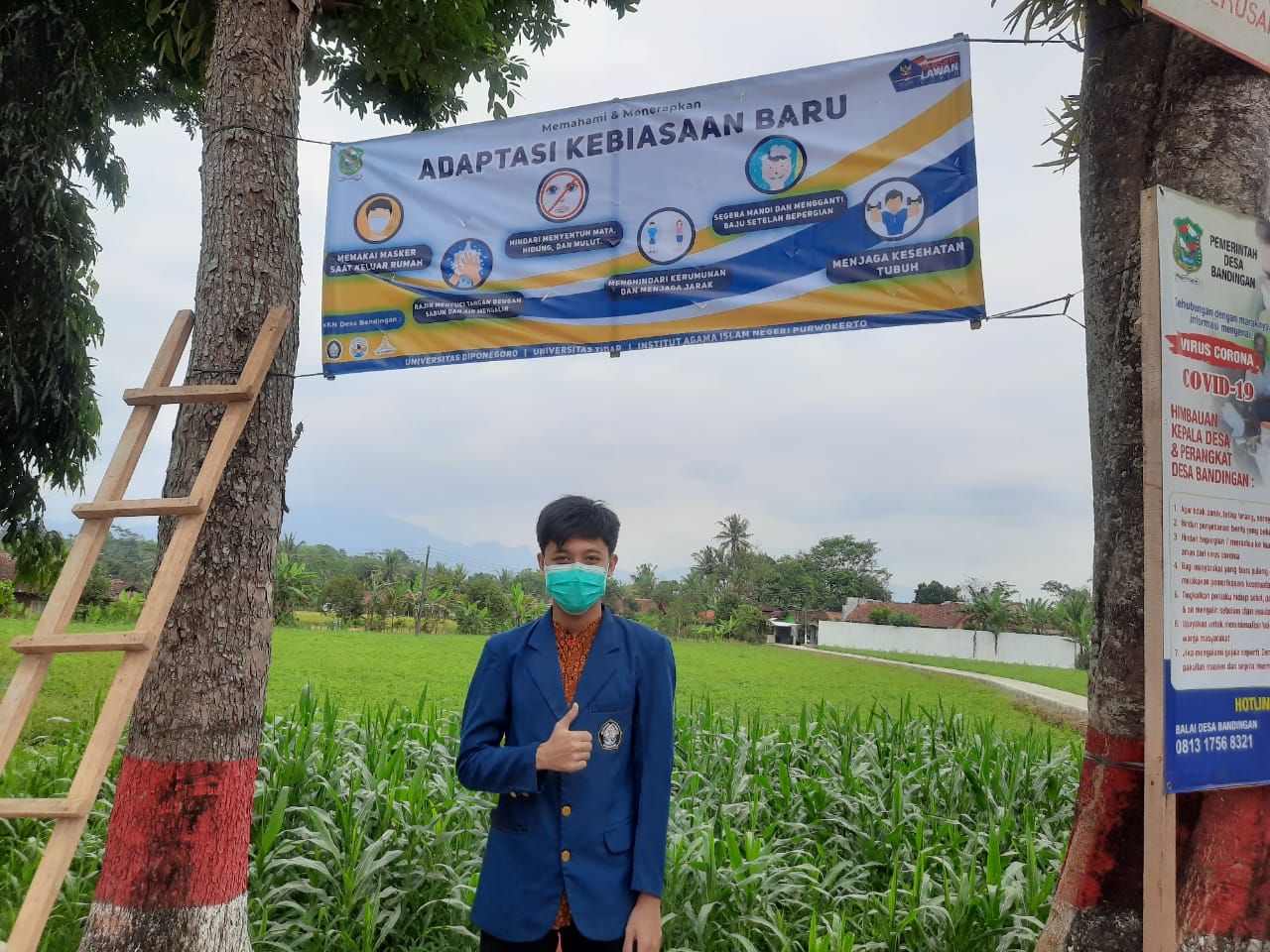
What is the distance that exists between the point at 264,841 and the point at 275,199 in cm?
240

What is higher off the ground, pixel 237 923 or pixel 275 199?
pixel 275 199

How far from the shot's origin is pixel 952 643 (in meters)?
35.1

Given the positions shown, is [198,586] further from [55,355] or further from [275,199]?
[55,355]

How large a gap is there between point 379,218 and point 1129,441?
11.7ft

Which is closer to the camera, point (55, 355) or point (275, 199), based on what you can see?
point (275, 199)

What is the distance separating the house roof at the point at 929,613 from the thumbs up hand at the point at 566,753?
38463mm

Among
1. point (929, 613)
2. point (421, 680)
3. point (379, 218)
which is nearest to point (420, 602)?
point (421, 680)

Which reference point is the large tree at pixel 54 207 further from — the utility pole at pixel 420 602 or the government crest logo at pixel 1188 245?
the utility pole at pixel 420 602

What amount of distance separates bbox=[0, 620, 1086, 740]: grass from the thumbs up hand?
4032 mm

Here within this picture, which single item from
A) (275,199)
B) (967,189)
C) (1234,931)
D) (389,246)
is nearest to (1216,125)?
(967,189)

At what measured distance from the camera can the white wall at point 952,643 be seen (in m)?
30.6

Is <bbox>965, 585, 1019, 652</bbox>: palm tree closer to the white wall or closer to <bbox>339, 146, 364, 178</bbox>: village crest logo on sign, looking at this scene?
the white wall

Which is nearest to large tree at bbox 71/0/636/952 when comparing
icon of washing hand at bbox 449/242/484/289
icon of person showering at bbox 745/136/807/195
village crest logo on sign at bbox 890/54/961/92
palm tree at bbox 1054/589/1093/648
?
icon of washing hand at bbox 449/242/484/289

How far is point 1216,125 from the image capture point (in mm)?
2541
